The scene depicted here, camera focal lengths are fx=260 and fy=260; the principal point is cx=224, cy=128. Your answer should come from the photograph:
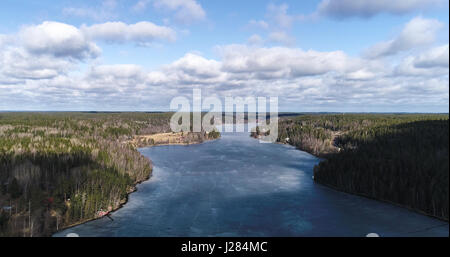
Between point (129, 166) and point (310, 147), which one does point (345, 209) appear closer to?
point (129, 166)

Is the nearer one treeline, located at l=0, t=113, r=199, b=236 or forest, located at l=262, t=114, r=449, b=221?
forest, located at l=262, t=114, r=449, b=221

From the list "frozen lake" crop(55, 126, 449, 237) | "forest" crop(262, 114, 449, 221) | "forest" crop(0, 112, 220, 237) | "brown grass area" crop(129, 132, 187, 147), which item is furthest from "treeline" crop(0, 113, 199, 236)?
"brown grass area" crop(129, 132, 187, 147)

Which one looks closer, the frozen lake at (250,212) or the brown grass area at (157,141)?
the frozen lake at (250,212)

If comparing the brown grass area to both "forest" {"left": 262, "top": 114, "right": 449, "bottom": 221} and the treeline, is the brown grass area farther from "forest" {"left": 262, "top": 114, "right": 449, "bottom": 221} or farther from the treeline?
"forest" {"left": 262, "top": 114, "right": 449, "bottom": 221}

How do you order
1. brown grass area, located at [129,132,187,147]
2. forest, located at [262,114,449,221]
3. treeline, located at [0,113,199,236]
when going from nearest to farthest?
forest, located at [262,114,449,221], treeline, located at [0,113,199,236], brown grass area, located at [129,132,187,147]

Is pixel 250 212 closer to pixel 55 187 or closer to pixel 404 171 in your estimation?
pixel 404 171

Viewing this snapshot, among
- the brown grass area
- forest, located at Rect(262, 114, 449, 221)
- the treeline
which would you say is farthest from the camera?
the brown grass area

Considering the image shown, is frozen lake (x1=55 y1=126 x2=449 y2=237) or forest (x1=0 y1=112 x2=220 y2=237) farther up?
forest (x1=0 y1=112 x2=220 y2=237)

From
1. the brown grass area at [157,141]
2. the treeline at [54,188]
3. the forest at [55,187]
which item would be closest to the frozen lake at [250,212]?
the forest at [55,187]

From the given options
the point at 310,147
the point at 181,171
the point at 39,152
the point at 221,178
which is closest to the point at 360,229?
the point at 221,178

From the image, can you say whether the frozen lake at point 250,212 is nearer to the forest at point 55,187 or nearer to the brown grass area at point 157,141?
the forest at point 55,187
